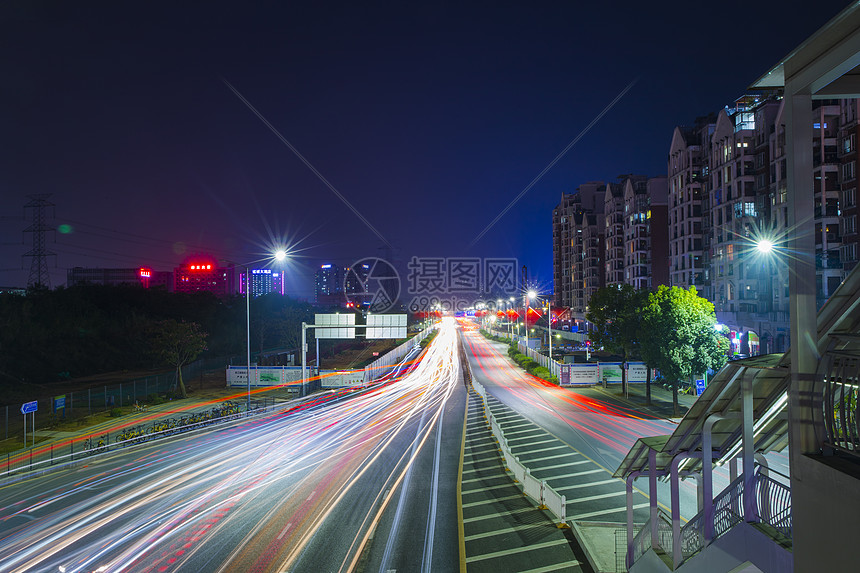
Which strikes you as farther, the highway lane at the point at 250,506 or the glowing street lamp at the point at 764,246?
the glowing street lamp at the point at 764,246

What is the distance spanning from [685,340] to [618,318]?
5718 mm

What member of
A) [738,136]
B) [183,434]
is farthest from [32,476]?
[738,136]

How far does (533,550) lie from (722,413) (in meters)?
6.61

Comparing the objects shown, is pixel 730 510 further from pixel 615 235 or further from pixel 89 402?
pixel 615 235

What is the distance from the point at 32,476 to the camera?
18.6m

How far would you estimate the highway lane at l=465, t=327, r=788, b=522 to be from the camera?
15805mm

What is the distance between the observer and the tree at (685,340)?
26109mm

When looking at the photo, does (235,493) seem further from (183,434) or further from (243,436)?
(183,434)

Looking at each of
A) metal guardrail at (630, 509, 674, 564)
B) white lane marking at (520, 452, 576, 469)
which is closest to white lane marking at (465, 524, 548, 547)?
metal guardrail at (630, 509, 674, 564)

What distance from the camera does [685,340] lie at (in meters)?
26.3

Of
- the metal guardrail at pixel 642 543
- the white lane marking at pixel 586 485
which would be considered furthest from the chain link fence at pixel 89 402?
the metal guardrail at pixel 642 543

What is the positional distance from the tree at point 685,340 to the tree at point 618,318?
310cm

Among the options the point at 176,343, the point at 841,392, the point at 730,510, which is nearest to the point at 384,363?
the point at 176,343

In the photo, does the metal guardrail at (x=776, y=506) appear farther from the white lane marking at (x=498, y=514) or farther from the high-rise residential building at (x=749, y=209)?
the high-rise residential building at (x=749, y=209)
